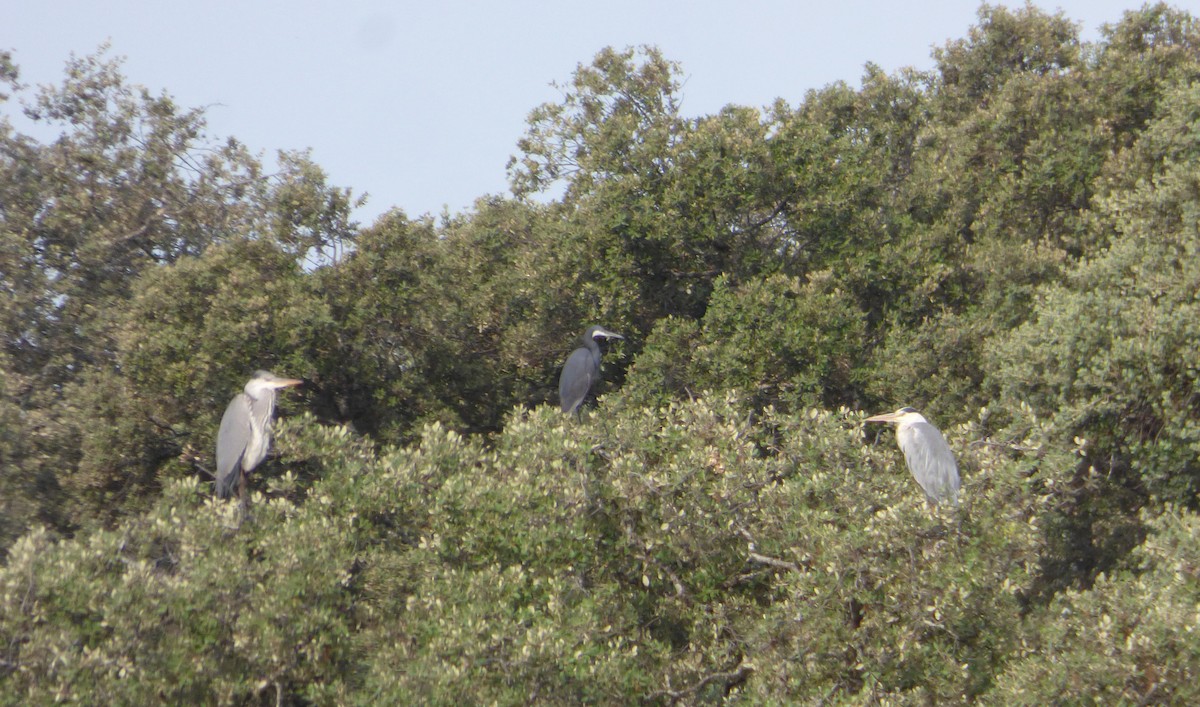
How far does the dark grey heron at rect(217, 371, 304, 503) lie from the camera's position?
10188mm

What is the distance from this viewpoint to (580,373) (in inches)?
501

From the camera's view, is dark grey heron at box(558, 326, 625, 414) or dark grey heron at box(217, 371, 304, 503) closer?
dark grey heron at box(217, 371, 304, 503)

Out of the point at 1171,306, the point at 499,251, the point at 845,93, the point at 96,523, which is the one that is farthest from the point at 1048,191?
the point at 96,523

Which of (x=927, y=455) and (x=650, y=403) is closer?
(x=927, y=455)

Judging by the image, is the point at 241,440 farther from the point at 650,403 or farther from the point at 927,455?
the point at 927,455

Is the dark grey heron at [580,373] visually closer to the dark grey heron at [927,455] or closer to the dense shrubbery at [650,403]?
the dense shrubbery at [650,403]

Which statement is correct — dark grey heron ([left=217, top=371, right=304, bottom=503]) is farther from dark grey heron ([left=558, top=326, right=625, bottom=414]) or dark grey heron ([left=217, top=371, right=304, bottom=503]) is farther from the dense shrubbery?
dark grey heron ([left=558, top=326, right=625, bottom=414])

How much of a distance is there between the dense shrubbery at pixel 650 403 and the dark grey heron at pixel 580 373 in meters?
0.45

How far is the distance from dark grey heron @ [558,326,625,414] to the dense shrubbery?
1.47ft


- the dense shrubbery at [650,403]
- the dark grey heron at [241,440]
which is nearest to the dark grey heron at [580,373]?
the dense shrubbery at [650,403]

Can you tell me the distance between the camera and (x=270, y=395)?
10711 mm

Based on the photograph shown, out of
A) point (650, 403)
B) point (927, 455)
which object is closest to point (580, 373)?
point (650, 403)

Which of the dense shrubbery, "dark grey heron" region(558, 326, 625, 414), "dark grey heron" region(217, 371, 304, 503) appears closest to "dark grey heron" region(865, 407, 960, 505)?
the dense shrubbery

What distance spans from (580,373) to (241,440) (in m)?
3.64
